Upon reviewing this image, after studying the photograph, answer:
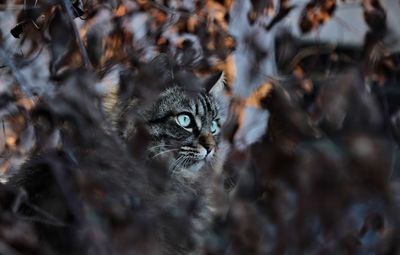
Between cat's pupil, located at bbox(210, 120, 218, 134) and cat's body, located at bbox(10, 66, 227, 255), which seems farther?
cat's pupil, located at bbox(210, 120, 218, 134)

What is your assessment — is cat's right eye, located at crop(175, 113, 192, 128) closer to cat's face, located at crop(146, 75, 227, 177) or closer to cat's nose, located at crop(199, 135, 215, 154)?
cat's face, located at crop(146, 75, 227, 177)

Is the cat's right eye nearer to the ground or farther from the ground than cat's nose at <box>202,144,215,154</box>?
farther from the ground

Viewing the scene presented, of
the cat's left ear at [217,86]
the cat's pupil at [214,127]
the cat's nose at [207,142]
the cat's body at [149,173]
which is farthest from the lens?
the cat's pupil at [214,127]

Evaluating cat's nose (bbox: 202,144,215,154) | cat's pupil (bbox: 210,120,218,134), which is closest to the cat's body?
cat's nose (bbox: 202,144,215,154)

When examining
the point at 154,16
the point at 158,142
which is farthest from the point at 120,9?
the point at 158,142

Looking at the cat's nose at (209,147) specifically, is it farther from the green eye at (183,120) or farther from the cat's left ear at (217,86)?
the cat's left ear at (217,86)

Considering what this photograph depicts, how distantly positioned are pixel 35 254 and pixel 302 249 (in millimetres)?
709

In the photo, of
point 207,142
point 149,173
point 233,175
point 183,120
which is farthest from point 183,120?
point 149,173

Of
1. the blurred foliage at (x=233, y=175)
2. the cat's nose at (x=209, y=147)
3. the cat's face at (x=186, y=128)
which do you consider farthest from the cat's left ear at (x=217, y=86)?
the blurred foliage at (x=233, y=175)

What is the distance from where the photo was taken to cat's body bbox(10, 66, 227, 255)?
4.90ft

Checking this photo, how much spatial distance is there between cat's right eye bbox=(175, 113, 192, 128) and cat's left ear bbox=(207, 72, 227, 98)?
205 millimetres

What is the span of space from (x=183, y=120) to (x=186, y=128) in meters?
0.05

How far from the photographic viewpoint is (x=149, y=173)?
5.17 feet

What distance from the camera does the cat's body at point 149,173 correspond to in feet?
4.90
